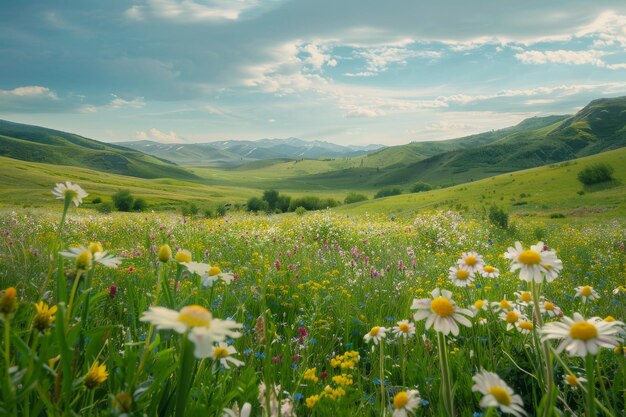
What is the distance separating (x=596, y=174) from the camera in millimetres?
53719

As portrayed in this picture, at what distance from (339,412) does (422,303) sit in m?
1.01

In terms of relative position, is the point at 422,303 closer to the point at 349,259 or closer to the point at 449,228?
the point at 349,259

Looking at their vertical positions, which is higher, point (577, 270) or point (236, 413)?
point (236, 413)

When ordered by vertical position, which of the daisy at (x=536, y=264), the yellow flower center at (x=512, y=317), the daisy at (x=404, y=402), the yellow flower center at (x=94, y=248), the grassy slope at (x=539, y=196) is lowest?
the grassy slope at (x=539, y=196)

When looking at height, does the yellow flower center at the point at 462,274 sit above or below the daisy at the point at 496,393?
above

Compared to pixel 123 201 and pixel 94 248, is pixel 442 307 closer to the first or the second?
pixel 94 248

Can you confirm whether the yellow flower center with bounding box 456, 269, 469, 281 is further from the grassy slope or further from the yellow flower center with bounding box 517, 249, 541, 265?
the grassy slope

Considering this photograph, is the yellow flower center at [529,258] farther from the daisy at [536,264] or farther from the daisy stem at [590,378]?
the daisy stem at [590,378]

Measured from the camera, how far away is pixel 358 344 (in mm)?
4117

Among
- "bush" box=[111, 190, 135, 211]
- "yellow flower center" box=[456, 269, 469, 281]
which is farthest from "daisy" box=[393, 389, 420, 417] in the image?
"bush" box=[111, 190, 135, 211]

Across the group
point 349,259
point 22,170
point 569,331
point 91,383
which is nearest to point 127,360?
point 91,383

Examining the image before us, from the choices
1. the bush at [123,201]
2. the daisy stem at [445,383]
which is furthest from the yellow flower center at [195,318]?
the bush at [123,201]

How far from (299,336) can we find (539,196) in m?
53.4

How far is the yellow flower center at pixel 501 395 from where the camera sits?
123cm
